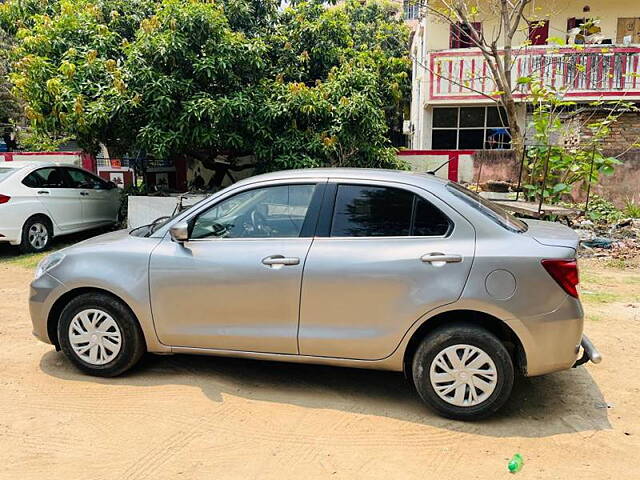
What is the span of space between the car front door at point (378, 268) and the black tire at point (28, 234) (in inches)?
281

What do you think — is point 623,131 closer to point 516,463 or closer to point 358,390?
point 358,390

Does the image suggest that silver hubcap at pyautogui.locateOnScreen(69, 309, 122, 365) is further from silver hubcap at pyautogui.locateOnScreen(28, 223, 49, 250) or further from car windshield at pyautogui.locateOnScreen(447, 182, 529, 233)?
silver hubcap at pyautogui.locateOnScreen(28, 223, 49, 250)

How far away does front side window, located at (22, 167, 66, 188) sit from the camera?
9164mm

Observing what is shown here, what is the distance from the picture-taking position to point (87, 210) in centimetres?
1035

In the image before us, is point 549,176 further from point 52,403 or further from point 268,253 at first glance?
point 52,403

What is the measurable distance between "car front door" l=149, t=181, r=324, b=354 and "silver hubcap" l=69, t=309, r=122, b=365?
38 centimetres

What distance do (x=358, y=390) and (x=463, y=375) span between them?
89cm

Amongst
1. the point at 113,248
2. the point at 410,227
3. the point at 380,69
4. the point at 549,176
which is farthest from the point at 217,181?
the point at 410,227

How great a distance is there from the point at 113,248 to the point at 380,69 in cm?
912

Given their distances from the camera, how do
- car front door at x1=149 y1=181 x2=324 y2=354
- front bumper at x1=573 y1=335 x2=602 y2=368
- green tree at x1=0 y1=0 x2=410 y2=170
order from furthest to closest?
1. green tree at x1=0 y1=0 x2=410 y2=170
2. car front door at x1=149 y1=181 x2=324 y2=354
3. front bumper at x1=573 y1=335 x2=602 y2=368

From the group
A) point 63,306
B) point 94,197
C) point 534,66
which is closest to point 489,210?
point 63,306

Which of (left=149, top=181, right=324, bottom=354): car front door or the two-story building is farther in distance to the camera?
the two-story building

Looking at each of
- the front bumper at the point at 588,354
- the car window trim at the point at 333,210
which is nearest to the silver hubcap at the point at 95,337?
the car window trim at the point at 333,210

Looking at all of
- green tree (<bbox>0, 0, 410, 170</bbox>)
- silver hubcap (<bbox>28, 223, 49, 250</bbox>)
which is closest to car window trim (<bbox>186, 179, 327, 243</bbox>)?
green tree (<bbox>0, 0, 410, 170</bbox>)
